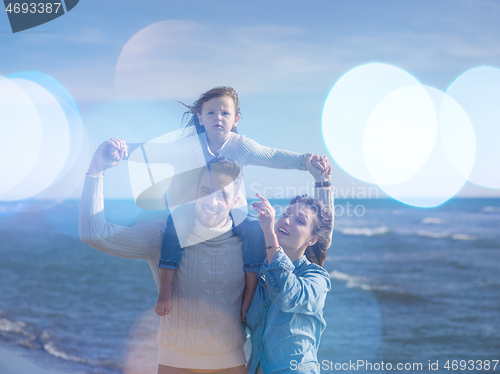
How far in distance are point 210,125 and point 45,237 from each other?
2600 centimetres

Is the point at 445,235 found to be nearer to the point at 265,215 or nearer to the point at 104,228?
the point at 265,215

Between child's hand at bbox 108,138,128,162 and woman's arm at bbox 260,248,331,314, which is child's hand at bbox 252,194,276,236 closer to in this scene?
woman's arm at bbox 260,248,331,314

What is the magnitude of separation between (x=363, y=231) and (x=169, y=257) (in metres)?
23.8

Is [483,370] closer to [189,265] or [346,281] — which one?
[346,281]

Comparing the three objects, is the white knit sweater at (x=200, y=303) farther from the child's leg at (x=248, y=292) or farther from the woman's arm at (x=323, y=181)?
the woman's arm at (x=323, y=181)

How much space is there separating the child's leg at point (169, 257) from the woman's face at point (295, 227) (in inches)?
17.9

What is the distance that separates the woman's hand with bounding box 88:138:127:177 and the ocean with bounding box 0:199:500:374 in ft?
17.4

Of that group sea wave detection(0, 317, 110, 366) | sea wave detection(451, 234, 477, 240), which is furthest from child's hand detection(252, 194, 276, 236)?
sea wave detection(451, 234, 477, 240)

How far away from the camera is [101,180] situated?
1.77 m

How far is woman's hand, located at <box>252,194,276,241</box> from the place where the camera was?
1.82 meters

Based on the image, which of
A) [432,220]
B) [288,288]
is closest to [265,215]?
[288,288]

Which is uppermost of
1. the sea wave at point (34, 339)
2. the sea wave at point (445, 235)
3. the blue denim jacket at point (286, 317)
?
the blue denim jacket at point (286, 317)

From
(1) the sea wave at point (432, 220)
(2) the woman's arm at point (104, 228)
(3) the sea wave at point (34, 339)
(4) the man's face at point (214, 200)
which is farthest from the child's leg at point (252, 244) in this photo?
(1) the sea wave at point (432, 220)

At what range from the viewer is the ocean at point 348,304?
8211 millimetres
